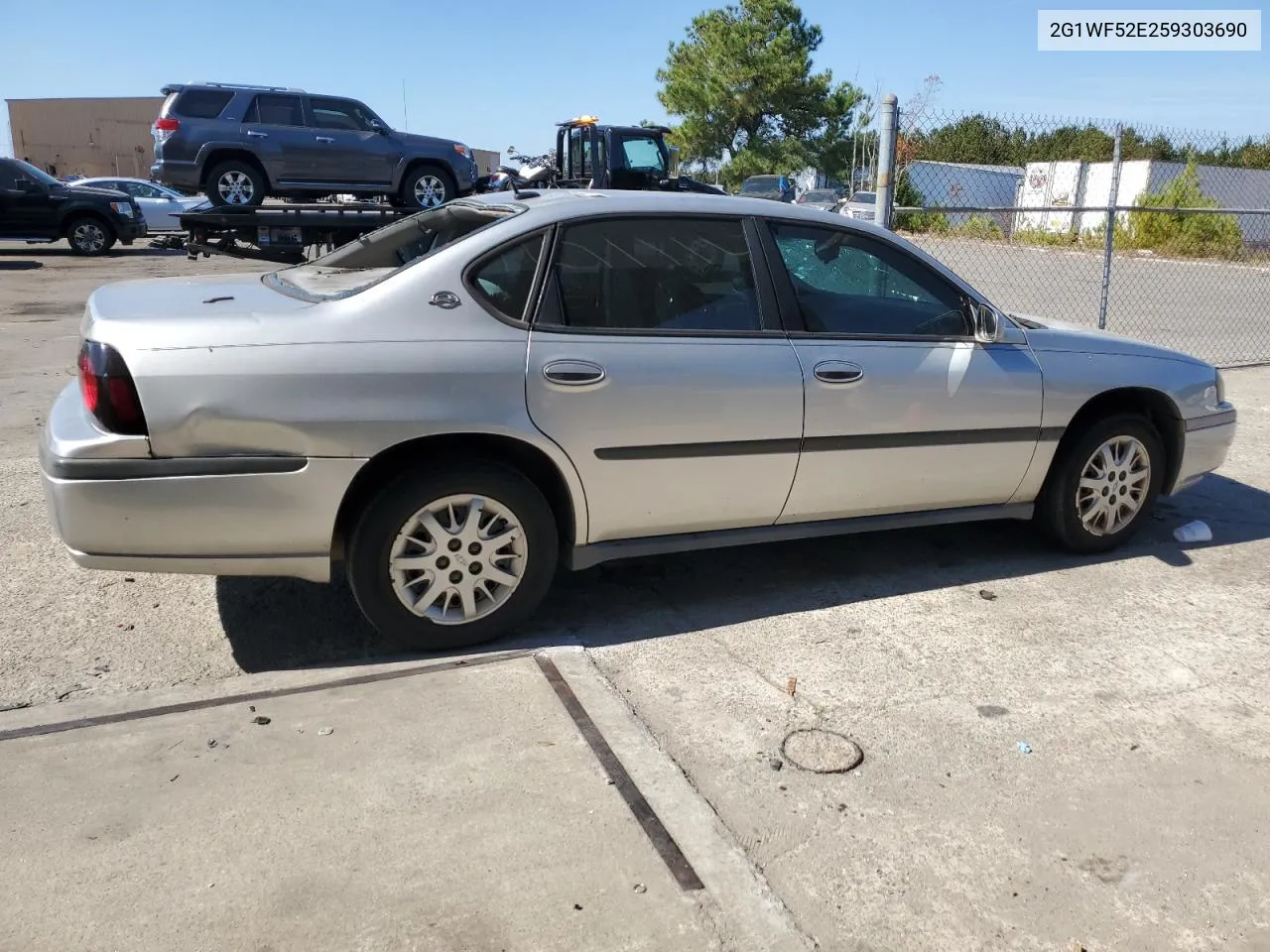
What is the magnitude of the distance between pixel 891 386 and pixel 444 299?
1.80m

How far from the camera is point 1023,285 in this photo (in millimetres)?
18156

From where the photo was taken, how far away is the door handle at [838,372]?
13.4 ft

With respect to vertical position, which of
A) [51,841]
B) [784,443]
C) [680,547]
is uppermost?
[784,443]

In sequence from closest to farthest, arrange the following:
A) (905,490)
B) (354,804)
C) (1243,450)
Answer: (354,804) → (905,490) → (1243,450)

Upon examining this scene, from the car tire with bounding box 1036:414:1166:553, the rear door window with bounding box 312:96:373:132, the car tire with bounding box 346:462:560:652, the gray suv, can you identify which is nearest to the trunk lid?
the car tire with bounding box 346:462:560:652

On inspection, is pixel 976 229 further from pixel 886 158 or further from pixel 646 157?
pixel 886 158

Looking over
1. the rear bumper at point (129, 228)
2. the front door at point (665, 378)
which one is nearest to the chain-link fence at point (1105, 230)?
the front door at point (665, 378)

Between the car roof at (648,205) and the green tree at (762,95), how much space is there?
4332cm

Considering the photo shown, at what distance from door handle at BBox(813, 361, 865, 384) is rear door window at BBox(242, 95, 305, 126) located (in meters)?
10.9

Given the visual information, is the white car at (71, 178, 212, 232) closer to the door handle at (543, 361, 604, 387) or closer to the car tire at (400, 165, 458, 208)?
the car tire at (400, 165, 458, 208)

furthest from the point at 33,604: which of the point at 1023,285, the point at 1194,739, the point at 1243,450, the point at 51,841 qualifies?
the point at 1023,285

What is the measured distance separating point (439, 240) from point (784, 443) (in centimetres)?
158

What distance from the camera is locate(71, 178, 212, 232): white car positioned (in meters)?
24.4

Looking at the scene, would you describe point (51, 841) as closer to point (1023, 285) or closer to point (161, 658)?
point (161, 658)
